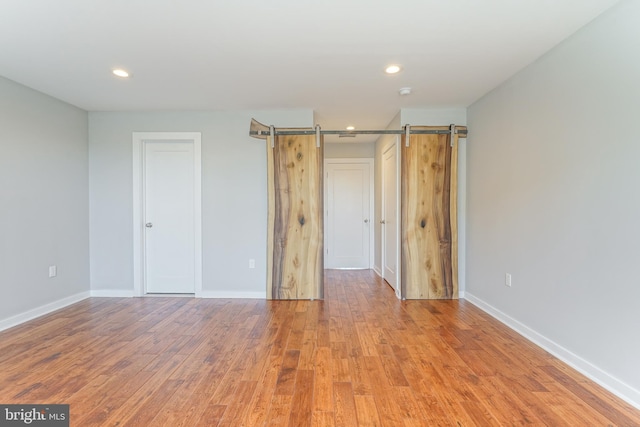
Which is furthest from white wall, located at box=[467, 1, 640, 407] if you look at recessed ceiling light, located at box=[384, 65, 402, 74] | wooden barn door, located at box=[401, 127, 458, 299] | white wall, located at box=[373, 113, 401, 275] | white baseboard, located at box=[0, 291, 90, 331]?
white baseboard, located at box=[0, 291, 90, 331]

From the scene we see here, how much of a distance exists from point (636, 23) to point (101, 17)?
3.29m

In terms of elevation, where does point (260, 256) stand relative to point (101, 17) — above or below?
below

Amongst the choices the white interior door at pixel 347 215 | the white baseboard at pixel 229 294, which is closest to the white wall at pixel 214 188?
the white baseboard at pixel 229 294

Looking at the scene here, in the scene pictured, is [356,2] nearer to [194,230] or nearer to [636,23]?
[636,23]

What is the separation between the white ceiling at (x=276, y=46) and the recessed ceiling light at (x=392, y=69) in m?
0.06

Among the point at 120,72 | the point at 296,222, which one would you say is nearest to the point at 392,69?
Result: the point at 296,222

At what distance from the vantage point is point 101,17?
6.73 feet

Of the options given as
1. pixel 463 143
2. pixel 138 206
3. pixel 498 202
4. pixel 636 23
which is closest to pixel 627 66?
pixel 636 23

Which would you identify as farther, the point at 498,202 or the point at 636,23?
the point at 498,202

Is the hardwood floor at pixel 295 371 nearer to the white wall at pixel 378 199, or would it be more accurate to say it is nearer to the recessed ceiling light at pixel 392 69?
the white wall at pixel 378 199

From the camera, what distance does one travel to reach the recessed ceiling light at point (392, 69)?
2759mm

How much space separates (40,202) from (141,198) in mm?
993

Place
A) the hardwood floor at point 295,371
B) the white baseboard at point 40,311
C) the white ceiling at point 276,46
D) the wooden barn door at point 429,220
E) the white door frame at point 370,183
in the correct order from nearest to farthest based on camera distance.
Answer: the hardwood floor at point 295,371, the white ceiling at point 276,46, the white baseboard at point 40,311, the wooden barn door at point 429,220, the white door frame at point 370,183

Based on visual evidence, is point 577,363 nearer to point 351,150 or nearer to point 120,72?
point 120,72
